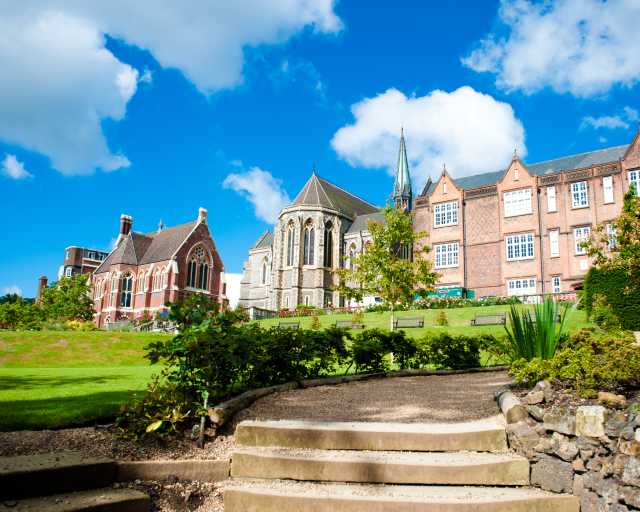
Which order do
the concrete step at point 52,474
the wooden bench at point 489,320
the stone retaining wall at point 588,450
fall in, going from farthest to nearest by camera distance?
the wooden bench at point 489,320 < the stone retaining wall at point 588,450 < the concrete step at point 52,474

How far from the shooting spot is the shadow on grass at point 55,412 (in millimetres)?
5543

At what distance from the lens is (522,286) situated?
39031 millimetres

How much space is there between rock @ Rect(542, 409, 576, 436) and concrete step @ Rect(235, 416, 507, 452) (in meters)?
0.52

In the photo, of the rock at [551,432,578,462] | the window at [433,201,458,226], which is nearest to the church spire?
the window at [433,201,458,226]

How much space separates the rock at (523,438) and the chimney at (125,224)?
7041 centimetres

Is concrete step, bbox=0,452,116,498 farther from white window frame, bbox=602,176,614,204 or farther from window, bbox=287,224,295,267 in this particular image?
window, bbox=287,224,295,267

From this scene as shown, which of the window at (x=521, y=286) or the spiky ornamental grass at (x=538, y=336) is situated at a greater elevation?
the window at (x=521, y=286)

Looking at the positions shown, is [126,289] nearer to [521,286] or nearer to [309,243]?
[309,243]

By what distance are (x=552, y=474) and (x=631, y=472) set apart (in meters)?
0.77

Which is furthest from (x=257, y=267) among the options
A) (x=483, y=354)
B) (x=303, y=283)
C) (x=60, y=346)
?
(x=483, y=354)

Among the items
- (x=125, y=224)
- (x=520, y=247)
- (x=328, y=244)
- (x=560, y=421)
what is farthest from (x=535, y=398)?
(x=125, y=224)

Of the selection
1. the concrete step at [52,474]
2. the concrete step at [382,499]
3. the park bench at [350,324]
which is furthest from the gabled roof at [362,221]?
the concrete step at [52,474]

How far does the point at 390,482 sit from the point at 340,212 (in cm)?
5221

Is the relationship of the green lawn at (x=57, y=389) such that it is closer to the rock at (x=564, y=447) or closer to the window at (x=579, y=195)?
the rock at (x=564, y=447)
